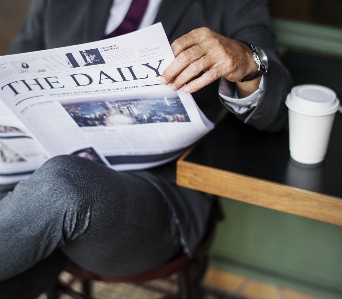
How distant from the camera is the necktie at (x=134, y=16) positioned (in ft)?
3.82

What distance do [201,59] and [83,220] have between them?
358 millimetres

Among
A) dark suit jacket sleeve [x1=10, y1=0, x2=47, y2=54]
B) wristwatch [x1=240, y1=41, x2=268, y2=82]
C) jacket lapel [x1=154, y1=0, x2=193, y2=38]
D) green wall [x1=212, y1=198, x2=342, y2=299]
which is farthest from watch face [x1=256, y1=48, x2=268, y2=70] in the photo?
green wall [x1=212, y1=198, x2=342, y2=299]

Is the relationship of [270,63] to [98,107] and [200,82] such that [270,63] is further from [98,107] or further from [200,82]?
[98,107]

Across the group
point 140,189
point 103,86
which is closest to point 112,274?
point 140,189

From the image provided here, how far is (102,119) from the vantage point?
96 cm

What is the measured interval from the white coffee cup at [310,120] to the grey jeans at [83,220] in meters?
0.33

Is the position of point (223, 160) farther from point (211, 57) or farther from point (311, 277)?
point (311, 277)

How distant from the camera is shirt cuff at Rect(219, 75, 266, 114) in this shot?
3.07 ft

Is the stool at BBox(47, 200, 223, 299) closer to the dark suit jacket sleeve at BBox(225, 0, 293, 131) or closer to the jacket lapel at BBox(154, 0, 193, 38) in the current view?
the dark suit jacket sleeve at BBox(225, 0, 293, 131)

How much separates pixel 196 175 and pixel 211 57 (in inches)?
8.3

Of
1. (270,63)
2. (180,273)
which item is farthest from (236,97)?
(180,273)

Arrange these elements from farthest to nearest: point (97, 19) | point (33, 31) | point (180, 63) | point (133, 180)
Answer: point (33, 31) → point (97, 19) → point (133, 180) → point (180, 63)

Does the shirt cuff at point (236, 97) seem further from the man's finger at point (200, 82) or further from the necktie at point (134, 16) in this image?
the necktie at point (134, 16)

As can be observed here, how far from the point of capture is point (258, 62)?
91 cm
